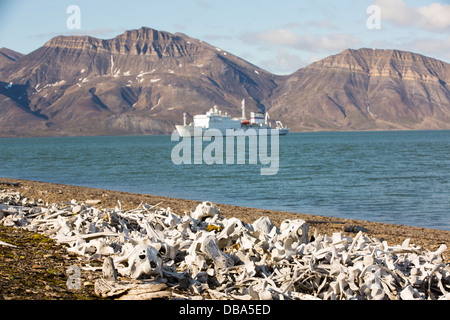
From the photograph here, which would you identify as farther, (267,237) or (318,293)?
(267,237)

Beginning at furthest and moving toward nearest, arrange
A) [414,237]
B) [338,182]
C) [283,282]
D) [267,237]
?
1. [338,182]
2. [414,237]
3. [267,237]
4. [283,282]

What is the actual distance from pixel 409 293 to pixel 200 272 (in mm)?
1766

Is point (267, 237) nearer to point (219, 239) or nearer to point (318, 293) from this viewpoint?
point (219, 239)

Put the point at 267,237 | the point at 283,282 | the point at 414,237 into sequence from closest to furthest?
the point at 283,282
the point at 267,237
the point at 414,237

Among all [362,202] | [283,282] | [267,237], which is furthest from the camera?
[362,202]

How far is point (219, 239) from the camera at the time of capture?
5152mm

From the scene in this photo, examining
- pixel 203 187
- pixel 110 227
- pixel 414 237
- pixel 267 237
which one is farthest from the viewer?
pixel 203 187

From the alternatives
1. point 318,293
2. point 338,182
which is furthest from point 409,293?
point 338,182

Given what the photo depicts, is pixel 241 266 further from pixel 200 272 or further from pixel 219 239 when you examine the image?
pixel 219 239

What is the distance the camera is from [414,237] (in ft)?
38.4

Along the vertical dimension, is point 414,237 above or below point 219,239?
below
